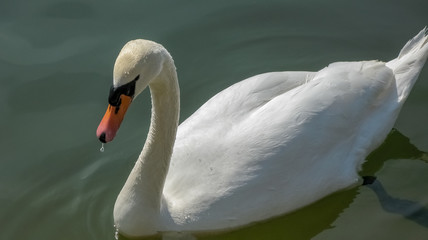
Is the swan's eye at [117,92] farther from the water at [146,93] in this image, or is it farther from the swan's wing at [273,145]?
the water at [146,93]

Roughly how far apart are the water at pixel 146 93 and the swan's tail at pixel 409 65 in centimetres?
60

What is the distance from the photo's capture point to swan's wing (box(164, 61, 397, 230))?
6.16 meters

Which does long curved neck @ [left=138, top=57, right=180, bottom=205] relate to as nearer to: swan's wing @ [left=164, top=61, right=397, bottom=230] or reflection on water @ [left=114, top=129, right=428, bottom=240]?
swan's wing @ [left=164, top=61, right=397, bottom=230]

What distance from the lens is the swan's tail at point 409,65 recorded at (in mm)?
7270

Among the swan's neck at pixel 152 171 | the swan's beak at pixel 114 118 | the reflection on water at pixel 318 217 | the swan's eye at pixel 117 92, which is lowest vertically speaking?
the reflection on water at pixel 318 217

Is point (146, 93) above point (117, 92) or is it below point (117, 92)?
below

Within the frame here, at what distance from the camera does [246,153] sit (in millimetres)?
6207

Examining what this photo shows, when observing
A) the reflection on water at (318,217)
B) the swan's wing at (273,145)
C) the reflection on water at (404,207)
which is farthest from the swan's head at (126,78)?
the reflection on water at (404,207)

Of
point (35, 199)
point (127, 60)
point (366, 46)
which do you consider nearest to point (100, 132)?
point (127, 60)

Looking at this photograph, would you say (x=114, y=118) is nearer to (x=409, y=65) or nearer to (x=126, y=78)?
(x=126, y=78)

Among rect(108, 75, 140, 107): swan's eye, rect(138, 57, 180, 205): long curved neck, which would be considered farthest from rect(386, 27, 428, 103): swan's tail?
rect(108, 75, 140, 107): swan's eye

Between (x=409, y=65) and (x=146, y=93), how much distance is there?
267 cm

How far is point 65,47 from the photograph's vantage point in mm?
8625

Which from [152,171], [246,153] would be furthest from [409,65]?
[152,171]
